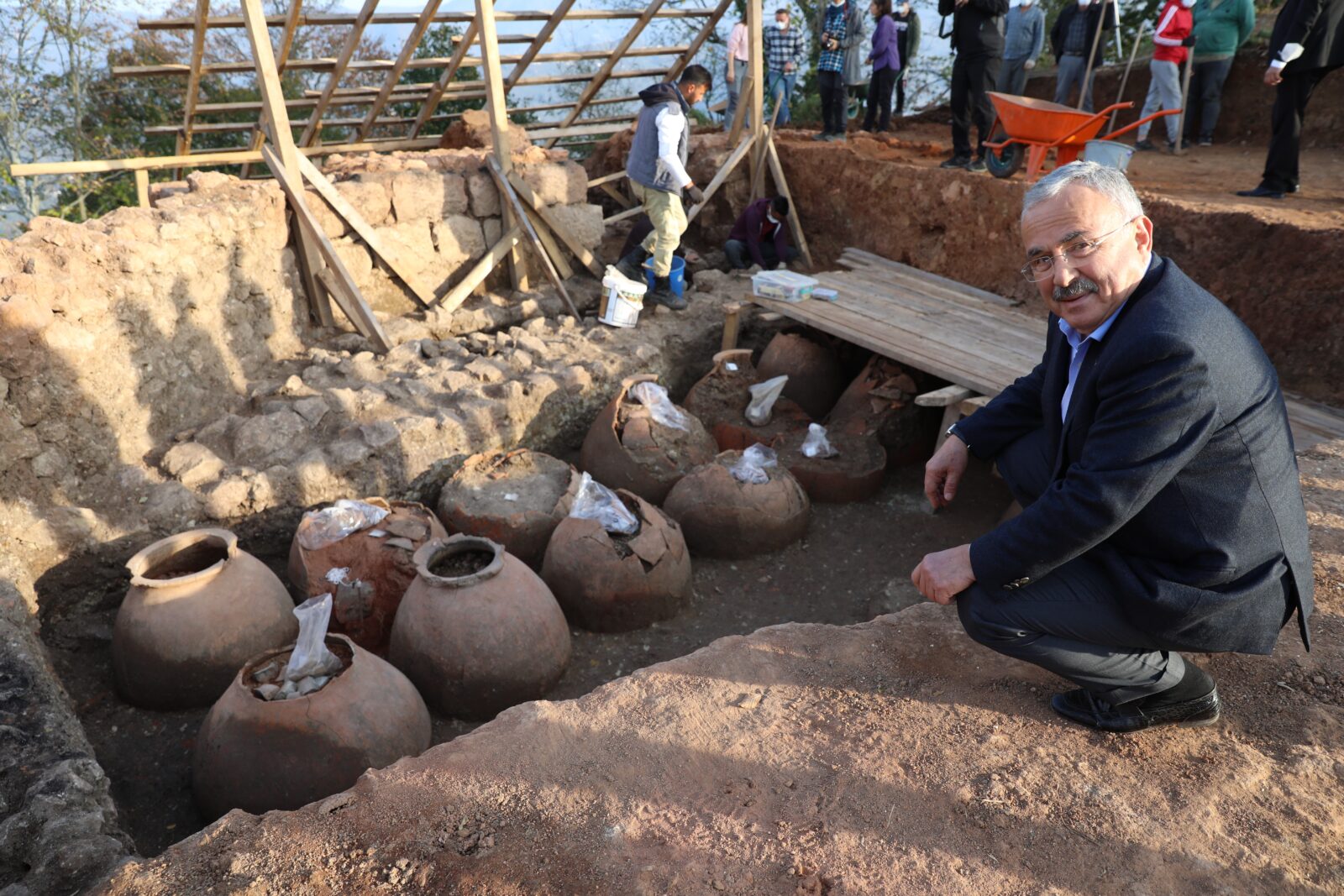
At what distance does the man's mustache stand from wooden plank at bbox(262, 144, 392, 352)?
452cm

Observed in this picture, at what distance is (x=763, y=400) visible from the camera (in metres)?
5.48

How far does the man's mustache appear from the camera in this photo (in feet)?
6.71

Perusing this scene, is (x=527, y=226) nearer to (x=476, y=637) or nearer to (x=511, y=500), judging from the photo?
(x=511, y=500)

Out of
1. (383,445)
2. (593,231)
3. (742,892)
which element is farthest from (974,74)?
(742,892)

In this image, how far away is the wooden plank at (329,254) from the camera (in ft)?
18.0

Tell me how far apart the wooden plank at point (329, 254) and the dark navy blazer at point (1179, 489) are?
14.9ft

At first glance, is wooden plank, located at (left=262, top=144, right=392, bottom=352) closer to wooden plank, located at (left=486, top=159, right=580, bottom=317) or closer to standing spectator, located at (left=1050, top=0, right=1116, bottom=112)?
wooden plank, located at (left=486, top=159, right=580, bottom=317)

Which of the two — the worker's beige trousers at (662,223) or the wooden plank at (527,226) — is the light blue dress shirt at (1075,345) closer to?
the worker's beige trousers at (662,223)

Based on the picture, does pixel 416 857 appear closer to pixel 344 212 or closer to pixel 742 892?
pixel 742 892

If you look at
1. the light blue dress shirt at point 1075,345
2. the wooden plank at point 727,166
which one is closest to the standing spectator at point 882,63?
the wooden plank at point 727,166

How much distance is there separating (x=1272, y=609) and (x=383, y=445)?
3985mm

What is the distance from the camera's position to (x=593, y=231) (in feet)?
23.3

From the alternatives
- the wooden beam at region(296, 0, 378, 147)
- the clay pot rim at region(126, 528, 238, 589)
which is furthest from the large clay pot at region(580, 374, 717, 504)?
the wooden beam at region(296, 0, 378, 147)

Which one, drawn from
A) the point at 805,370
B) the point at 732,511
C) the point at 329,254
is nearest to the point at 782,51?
the point at 805,370
